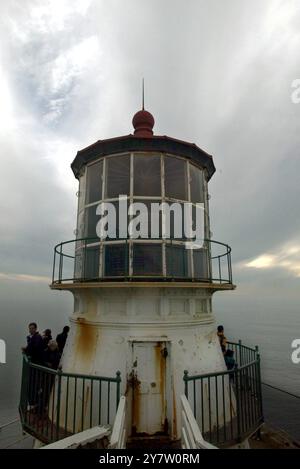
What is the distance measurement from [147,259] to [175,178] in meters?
2.48

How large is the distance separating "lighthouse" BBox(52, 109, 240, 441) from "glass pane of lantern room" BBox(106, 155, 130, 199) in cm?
3

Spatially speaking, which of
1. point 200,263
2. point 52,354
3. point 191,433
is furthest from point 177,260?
point 52,354

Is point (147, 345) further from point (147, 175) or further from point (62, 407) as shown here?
point (147, 175)

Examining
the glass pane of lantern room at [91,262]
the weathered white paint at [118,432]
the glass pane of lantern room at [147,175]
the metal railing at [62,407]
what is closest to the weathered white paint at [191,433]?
the weathered white paint at [118,432]

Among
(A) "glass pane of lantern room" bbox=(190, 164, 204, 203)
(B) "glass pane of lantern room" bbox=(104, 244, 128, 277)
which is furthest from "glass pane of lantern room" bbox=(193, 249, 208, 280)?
(B) "glass pane of lantern room" bbox=(104, 244, 128, 277)

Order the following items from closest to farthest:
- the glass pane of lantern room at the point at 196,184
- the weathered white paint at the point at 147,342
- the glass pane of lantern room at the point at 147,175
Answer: the weathered white paint at the point at 147,342 → the glass pane of lantern room at the point at 147,175 → the glass pane of lantern room at the point at 196,184

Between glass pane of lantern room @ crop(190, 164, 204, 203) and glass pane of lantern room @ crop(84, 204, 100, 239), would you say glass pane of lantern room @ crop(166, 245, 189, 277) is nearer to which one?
glass pane of lantern room @ crop(190, 164, 204, 203)

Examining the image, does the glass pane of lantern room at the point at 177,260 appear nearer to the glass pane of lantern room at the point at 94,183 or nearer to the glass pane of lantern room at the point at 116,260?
the glass pane of lantern room at the point at 116,260

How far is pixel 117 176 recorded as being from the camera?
790 centimetres

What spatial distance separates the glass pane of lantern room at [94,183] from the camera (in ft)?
26.7

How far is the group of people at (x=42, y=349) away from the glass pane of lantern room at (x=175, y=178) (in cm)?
523

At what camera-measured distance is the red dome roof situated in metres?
8.68
